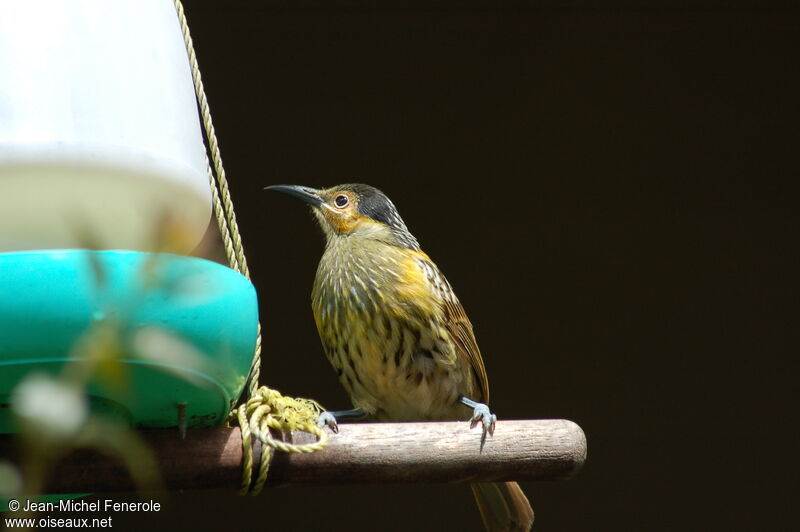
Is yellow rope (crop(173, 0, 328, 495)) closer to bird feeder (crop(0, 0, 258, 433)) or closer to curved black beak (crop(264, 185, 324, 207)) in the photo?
bird feeder (crop(0, 0, 258, 433))

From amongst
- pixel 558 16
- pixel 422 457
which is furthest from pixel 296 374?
pixel 422 457

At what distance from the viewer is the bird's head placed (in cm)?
429

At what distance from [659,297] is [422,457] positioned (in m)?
3.42

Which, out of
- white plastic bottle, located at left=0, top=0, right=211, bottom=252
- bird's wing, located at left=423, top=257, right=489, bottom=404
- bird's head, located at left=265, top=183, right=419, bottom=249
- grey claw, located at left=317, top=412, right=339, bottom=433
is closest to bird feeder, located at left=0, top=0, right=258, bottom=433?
white plastic bottle, located at left=0, top=0, right=211, bottom=252

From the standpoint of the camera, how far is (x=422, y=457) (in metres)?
2.71

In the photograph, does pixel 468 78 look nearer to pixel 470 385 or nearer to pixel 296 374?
pixel 296 374

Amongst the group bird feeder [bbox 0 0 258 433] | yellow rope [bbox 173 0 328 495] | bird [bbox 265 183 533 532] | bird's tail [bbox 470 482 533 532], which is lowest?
bird's tail [bbox 470 482 533 532]

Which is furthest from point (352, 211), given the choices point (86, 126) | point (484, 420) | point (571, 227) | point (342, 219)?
point (86, 126)

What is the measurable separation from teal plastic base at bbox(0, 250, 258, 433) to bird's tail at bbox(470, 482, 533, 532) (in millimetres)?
1648

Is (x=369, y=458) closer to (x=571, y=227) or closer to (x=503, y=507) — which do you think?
(x=503, y=507)

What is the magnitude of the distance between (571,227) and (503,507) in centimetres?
223

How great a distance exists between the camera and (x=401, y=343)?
3.81 m

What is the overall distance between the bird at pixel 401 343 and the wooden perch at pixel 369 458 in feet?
3.05

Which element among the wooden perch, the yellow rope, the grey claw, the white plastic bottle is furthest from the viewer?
the grey claw
